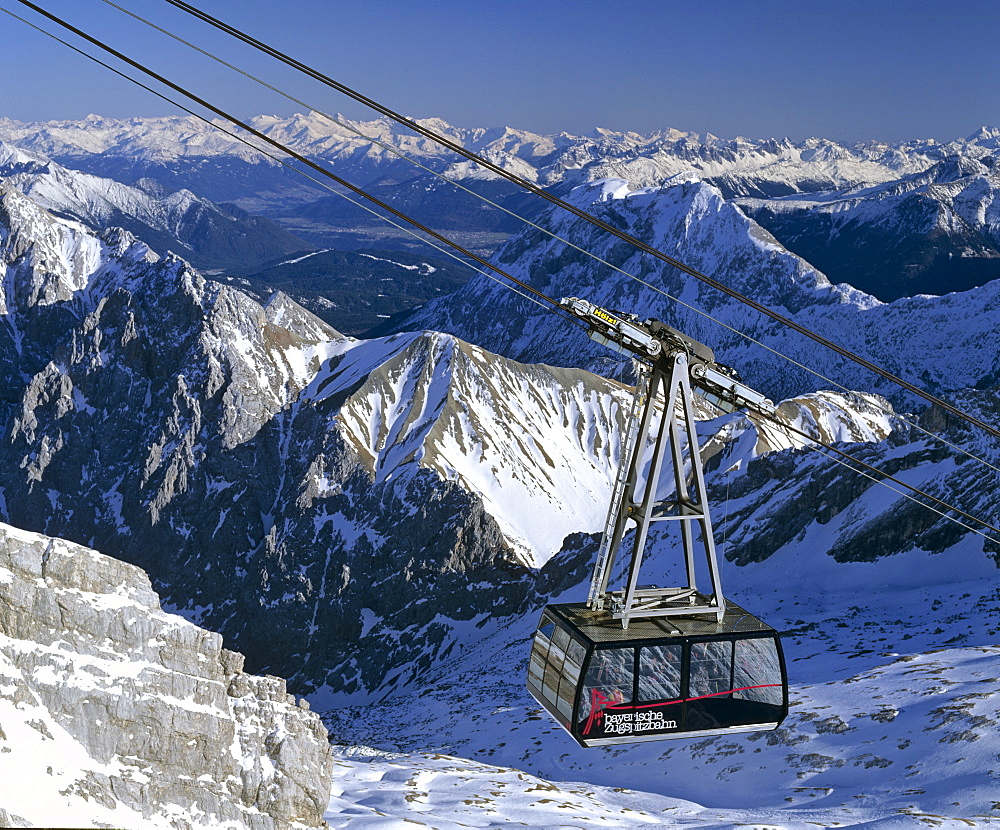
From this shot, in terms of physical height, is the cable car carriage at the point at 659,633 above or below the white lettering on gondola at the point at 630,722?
above

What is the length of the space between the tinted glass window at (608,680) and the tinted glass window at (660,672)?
0.34 m

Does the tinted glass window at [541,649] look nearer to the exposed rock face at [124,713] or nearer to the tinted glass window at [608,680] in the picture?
the tinted glass window at [608,680]

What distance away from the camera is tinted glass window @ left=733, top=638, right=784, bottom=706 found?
2458 cm

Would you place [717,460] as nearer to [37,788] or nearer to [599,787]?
[599,787]

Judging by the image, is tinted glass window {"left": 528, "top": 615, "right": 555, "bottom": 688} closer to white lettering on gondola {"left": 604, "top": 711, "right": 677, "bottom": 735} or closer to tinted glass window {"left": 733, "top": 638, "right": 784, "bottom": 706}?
white lettering on gondola {"left": 604, "top": 711, "right": 677, "bottom": 735}

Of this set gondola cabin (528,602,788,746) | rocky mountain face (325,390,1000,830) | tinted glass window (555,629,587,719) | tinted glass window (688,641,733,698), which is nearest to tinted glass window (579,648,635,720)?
gondola cabin (528,602,788,746)

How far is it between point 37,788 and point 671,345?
48315 mm

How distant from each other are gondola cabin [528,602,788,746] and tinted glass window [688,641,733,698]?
0.09 ft

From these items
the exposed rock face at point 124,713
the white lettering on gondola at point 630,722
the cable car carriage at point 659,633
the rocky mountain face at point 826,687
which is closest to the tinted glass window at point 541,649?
the cable car carriage at point 659,633

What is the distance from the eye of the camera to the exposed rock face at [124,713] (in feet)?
180

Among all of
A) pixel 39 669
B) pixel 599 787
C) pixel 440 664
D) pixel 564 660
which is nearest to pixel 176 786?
pixel 39 669

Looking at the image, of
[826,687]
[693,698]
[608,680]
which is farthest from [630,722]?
[826,687]

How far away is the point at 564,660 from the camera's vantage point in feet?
80.1

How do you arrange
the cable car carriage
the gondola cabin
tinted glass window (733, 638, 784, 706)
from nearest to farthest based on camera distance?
the cable car carriage, the gondola cabin, tinted glass window (733, 638, 784, 706)
